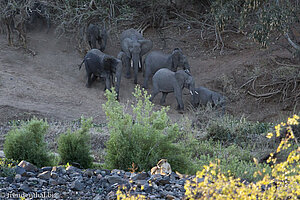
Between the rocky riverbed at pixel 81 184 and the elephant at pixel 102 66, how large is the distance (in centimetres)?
820

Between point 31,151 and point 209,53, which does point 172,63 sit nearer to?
point 209,53

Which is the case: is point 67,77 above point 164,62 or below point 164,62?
below

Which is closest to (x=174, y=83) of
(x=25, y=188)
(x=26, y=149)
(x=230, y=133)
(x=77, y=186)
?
(x=230, y=133)

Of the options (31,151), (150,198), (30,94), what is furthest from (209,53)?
(150,198)

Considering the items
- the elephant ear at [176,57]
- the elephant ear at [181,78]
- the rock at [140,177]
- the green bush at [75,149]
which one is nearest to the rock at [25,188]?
the rock at [140,177]

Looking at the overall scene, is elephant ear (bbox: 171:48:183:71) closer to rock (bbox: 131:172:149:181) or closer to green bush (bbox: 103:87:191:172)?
green bush (bbox: 103:87:191:172)

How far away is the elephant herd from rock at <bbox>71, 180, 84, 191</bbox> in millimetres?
8189

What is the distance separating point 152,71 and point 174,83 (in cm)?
152

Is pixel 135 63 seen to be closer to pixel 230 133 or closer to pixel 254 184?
pixel 230 133

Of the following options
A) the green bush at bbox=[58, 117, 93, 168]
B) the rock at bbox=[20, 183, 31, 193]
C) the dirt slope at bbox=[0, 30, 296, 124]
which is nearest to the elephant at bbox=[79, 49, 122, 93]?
the dirt slope at bbox=[0, 30, 296, 124]

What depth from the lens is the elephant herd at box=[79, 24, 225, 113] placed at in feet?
44.8

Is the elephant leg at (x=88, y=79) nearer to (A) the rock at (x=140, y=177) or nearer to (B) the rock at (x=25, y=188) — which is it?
(A) the rock at (x=140, y=177)

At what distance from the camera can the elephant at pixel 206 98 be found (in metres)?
13.5

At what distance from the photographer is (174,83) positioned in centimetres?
1373
